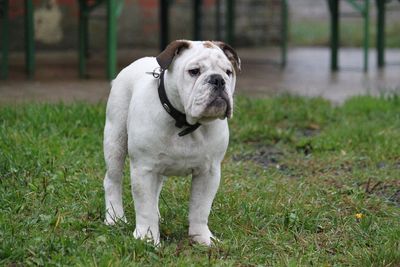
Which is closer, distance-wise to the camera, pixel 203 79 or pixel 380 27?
pixel 203 79

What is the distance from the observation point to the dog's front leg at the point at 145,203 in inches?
152

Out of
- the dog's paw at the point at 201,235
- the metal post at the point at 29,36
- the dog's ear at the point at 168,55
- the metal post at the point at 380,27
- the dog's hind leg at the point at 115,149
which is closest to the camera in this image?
the dog's ear at the point at 168,55

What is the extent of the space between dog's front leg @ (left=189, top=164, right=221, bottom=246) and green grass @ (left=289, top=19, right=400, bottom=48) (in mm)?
15276

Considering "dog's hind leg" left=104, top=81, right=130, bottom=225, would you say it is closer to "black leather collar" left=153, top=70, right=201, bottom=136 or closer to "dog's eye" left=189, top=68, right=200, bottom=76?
"black leather collar" left=153, top=70, right=201, bottom=136

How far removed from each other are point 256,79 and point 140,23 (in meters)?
4.91

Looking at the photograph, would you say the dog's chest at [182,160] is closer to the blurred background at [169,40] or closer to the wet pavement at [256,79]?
the wet pavement at [256,79]

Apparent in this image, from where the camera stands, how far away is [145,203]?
3.88 meters

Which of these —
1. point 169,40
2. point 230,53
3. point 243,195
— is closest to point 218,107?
point 230,53

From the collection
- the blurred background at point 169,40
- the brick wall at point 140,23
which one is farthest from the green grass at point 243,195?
the brick wall at point 140,23

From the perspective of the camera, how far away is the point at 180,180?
5.18 m

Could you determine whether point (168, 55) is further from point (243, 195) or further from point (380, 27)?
point (380, 27)

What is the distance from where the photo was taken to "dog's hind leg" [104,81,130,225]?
4215 mm

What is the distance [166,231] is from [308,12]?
20.2 metres

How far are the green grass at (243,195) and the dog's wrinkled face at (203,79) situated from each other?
2.15 feet
